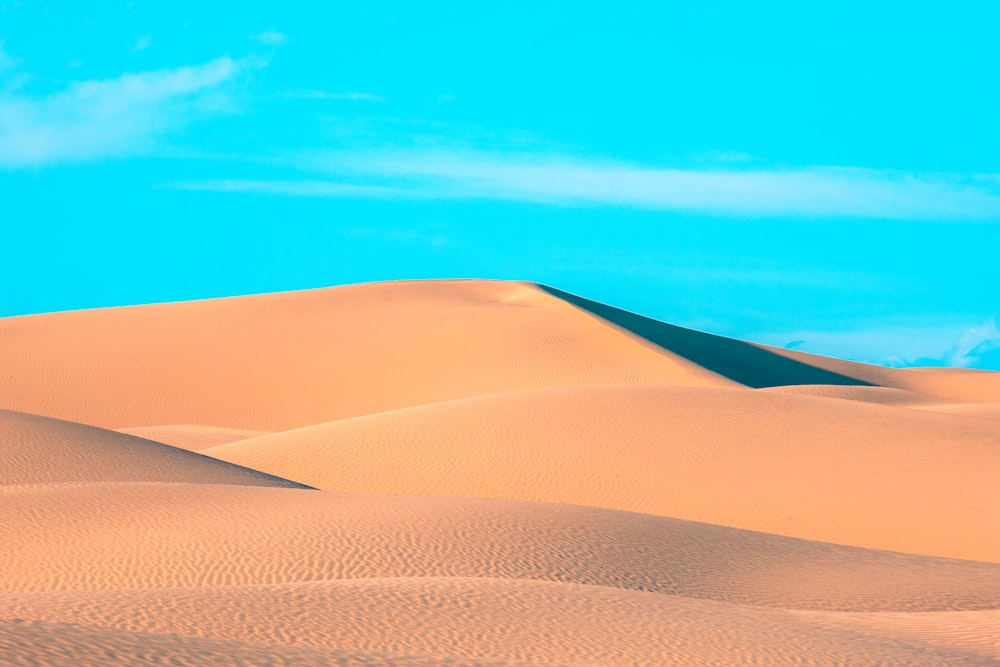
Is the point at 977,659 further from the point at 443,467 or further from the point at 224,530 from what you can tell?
the point at 443,467

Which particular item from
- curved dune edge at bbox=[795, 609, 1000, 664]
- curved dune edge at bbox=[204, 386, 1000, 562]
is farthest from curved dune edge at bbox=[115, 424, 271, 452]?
curved dune edge at bbox=[795, 609, 1000, 664]

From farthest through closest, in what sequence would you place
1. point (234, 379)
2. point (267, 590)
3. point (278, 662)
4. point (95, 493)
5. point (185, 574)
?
point (234, 379) < point (95, 493) < point (185, 574) < point (267, 590) < point (278, 662)

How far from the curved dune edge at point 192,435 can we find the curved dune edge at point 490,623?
1844cm

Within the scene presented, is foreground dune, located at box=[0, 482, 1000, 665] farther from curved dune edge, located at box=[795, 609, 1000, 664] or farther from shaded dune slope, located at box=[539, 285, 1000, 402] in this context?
shaded dune slope, located at box=[539, 285, 1000, 402]

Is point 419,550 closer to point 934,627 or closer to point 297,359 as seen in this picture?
point 934,627

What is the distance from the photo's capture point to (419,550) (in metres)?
13.7

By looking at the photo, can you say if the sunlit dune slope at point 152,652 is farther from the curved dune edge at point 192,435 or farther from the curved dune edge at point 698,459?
the curved dune edge at point 192,435

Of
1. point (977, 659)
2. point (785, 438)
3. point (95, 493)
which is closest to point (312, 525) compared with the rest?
point (95, 493)

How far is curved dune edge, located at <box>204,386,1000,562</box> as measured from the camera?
65.5 ft

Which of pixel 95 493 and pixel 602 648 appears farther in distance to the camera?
pixel 95 493

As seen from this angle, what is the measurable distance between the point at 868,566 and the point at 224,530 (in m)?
8.28

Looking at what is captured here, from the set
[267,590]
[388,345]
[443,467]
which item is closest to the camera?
[267,590]

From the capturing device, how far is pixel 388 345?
44.1 m

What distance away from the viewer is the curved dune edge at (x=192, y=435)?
28964 millimetres
